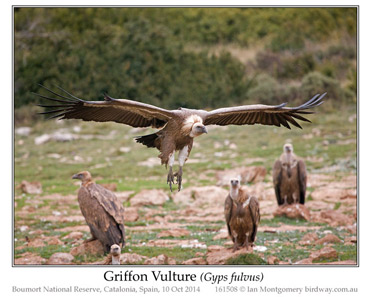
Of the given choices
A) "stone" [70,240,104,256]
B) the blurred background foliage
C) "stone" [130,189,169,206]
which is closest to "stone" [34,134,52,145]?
the blurred background foliage

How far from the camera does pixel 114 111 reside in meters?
7.54

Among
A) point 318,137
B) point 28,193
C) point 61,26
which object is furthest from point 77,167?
point 61,26

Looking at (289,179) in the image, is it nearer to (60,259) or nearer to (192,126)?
(192,126)

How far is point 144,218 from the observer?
1169cm

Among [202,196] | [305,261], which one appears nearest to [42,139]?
[202,196]

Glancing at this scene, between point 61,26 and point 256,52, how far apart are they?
858cm

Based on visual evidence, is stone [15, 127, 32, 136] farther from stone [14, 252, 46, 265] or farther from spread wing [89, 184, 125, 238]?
spread wing [89, 184, 125, 238]

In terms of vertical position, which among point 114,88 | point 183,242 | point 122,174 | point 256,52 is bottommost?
point 183,242

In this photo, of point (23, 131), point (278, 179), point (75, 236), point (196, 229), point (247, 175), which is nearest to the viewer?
point (75, 236)

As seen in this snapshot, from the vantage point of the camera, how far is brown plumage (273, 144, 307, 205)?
1173 cm

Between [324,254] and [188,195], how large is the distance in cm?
495

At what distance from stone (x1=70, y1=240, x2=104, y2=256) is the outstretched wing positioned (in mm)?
2160

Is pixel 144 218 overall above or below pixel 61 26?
below

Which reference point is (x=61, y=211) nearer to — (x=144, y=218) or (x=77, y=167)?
(x=144, y=218)
